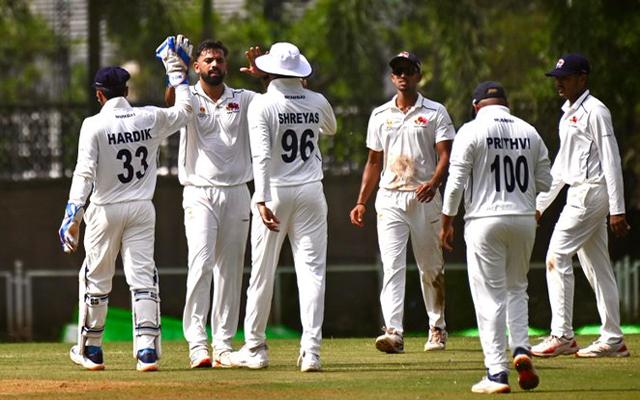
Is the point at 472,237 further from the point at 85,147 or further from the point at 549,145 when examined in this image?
the point at 549,145

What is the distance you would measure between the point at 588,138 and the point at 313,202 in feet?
7.80

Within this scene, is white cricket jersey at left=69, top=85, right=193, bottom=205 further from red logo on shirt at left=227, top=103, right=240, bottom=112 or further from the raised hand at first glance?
the raised hand

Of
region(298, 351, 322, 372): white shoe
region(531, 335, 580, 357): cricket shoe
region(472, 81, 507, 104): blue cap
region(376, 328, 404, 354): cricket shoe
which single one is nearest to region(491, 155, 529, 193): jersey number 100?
region(472, 81, 507, 104): blue cap

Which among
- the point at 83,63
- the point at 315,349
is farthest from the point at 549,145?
the point at 83,63

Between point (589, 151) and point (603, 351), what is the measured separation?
167 cm

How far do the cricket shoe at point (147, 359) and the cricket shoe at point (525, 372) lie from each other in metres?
3.13

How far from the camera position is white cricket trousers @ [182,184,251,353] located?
13930 millimetres

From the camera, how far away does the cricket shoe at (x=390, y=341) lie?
15062 millimetres

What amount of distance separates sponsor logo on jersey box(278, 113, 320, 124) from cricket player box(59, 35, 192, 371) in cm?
77

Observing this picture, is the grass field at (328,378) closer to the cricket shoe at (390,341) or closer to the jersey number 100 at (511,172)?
the cricket shoe at (390,341)

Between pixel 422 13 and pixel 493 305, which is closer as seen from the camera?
pixel 493 305

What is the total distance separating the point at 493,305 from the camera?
478 inches

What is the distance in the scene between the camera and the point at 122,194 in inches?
539

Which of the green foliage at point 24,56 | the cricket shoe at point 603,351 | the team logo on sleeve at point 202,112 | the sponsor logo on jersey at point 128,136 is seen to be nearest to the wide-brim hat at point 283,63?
the team logo on sleeve at point 202,112
